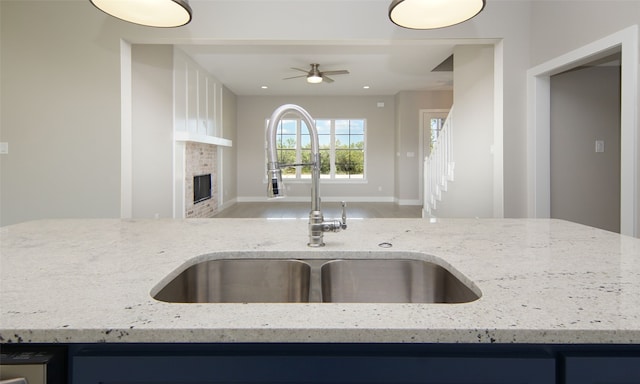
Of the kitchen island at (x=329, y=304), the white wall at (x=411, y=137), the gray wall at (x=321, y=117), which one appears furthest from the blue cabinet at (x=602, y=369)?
the gray wall at (x=321, y=117)

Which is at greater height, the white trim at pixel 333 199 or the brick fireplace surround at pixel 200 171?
the brick fireplace surround at pixel 200 171

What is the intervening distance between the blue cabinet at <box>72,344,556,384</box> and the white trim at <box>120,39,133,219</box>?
3.77 m

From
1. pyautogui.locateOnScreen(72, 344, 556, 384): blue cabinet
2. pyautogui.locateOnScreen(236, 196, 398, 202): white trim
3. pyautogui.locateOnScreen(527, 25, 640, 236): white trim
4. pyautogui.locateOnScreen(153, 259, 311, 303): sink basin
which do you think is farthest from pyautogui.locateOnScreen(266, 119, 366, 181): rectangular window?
pyautogui.locateOnScreen(72, 344, 556, 384): blue cabinet

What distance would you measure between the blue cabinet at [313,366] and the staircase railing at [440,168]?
4.84 meters

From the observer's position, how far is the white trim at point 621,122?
2.73 m

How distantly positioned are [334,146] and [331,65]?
335 centimetres

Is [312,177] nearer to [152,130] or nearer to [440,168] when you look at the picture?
[152,130]

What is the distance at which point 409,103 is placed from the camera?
909 centimetres

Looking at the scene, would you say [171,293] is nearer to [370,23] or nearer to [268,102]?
[370,23]

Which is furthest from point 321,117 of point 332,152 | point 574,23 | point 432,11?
point 432,11

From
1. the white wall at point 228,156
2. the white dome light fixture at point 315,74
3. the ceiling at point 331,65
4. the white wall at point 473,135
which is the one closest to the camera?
the white wall at point 473,135

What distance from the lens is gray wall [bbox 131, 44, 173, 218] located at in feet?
15.5

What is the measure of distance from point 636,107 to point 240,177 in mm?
8257

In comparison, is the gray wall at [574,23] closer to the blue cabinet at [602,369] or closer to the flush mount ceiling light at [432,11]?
the flush mount ceiling light at [432,11]
